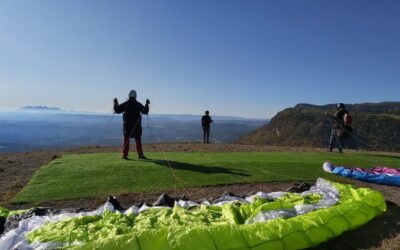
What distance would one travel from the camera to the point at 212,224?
18.9ft

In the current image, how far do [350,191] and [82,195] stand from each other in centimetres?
614

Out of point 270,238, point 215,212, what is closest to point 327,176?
point 215,212

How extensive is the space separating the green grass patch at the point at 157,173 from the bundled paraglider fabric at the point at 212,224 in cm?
250

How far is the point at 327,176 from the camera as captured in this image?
1165 centimetres

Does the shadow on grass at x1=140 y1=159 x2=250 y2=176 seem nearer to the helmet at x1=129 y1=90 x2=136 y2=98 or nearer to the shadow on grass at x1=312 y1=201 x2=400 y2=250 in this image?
the helmet at x1=129 y1=90 x2=136 y2=98

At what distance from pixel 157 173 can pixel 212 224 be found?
555cm

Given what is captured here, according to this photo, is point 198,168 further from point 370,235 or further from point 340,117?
point 340,117

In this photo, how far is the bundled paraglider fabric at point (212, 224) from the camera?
472 cm

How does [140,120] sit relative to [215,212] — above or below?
above

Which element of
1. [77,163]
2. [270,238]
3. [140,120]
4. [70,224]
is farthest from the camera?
[140,120]

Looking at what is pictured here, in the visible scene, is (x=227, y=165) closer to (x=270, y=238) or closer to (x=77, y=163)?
(x=77, y=163)

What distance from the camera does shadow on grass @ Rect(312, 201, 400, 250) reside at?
18.9 feet

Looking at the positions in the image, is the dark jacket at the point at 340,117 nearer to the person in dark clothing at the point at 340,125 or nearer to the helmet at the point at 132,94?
the person in dark clothing at the point at 340,125

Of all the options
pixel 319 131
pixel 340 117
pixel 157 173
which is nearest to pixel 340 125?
pixel 340 117
